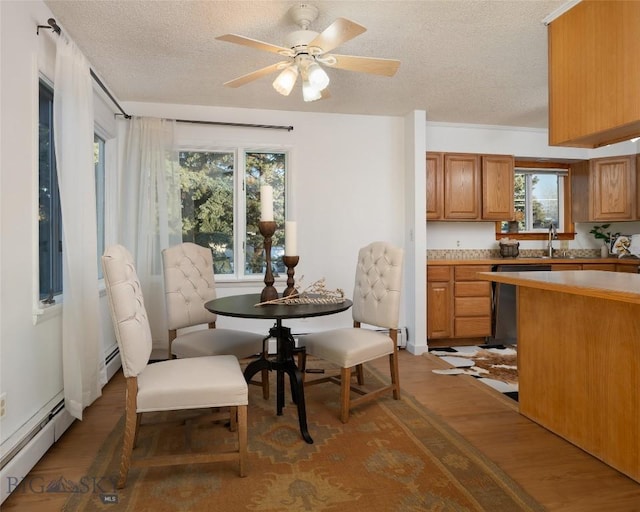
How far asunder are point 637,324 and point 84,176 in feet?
9.82

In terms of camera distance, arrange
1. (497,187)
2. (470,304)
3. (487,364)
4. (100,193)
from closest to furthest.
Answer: (100,193) → (487,364) → (470,304) → (497,187)

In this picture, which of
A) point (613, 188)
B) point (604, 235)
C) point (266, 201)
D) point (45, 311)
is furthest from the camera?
point (604, 235)

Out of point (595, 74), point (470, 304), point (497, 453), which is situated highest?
point (595, 74)

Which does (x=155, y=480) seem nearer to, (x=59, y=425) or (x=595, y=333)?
(x=59, y=425)

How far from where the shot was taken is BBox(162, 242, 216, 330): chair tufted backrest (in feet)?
9.40

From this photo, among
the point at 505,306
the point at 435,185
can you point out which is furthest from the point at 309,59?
the point at 505,306

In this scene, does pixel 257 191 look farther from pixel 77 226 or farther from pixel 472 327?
pixel 472 327

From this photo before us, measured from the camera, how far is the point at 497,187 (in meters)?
4.59

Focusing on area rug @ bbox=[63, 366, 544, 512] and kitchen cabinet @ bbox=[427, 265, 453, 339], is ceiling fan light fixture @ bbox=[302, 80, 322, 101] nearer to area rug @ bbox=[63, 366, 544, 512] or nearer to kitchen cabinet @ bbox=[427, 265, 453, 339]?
area rug @ bbox=[63, 366, 544, 512]

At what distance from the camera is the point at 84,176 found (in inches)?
97.8

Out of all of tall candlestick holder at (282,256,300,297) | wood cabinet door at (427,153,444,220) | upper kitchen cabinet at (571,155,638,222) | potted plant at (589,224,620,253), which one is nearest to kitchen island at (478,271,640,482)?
tall candlestick holder at (282,256,300,297)

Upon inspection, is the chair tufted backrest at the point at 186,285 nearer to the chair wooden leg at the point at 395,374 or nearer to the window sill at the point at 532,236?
the chair wooden leg at the point at 395,374

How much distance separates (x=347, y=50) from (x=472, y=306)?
2824 mm

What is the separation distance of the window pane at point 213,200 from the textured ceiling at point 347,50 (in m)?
0.53
